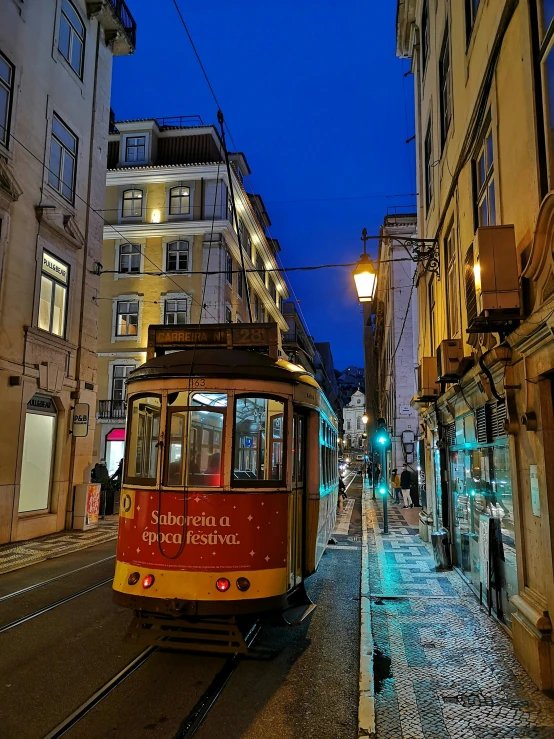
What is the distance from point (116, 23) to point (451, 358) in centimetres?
1696

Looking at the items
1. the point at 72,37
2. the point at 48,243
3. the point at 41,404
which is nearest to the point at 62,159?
the point at 48,243

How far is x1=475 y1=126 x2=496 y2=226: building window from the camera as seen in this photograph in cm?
736

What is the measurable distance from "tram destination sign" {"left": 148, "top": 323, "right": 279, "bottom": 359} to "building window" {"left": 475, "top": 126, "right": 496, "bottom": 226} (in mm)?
3481

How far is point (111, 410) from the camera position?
27078 millimetres

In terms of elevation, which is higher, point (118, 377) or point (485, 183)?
point (118, 377)

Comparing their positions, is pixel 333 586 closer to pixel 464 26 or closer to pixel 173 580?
pixel 173 580

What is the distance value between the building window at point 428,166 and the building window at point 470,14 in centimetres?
480

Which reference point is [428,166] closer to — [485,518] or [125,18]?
[485,518]

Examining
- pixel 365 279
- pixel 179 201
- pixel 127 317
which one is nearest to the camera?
pixel 365 279

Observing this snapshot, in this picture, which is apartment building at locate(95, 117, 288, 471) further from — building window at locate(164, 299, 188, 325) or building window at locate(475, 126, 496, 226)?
building window at locate(475, 126, 496, 226)

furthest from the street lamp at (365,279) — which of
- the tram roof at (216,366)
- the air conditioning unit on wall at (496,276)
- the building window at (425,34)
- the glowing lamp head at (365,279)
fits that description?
the building window at (425,34)

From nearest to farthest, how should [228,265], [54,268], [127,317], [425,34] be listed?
1. [425,34]
2. [54,268]
3. [127,317]
4. [228,265]

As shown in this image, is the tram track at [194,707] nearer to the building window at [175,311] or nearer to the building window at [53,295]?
the building window at [53,295]

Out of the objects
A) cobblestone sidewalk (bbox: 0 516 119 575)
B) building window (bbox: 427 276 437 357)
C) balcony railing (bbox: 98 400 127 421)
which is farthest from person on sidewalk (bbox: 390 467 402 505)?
cobblestone sidewalk (bbox: 0 516 119 575)
